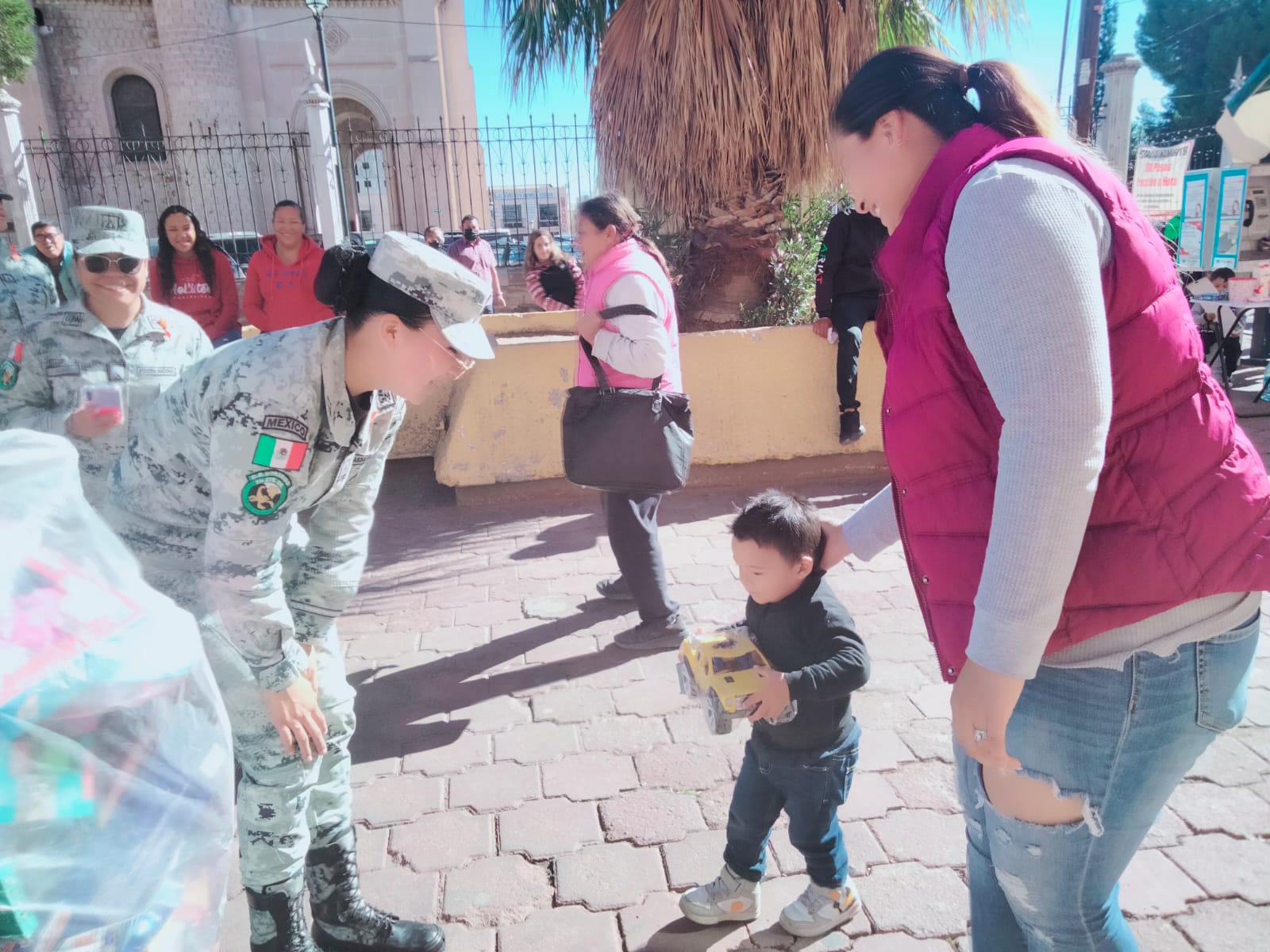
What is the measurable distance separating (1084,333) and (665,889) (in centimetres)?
184

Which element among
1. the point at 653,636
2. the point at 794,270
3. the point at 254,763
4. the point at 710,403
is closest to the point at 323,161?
the point at 794,270

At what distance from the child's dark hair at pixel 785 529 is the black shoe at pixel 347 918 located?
1.25 metres

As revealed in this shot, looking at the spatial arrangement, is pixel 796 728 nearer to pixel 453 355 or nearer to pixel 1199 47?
A: pixel 453 355

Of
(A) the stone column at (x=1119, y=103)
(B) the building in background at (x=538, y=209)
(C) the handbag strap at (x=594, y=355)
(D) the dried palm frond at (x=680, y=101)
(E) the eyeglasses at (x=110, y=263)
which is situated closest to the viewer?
(E) the eyeglasses at (x=110, y=263)

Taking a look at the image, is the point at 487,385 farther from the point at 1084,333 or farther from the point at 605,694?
the point at 1084,333

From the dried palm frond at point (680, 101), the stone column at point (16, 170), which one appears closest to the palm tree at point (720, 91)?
the dried palm frond at point (680, 101)

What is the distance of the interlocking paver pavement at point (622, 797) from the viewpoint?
2.15 meters

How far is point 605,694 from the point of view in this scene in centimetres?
327

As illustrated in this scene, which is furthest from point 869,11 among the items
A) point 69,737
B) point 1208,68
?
point 1208,68

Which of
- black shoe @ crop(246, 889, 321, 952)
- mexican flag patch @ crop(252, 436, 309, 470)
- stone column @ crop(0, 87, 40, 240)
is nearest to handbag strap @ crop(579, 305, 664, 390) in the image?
mexican flag patch @ crop(252, 436, 309, 470)

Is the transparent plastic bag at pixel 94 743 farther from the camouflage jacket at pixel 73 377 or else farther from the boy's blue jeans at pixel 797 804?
the camouflage jacket at pixel 73 377

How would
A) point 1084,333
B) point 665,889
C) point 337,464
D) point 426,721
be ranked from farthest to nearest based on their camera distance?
point 426,721, point 665,889, point 337,464, point 1084,333

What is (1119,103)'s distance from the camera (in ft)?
41.8

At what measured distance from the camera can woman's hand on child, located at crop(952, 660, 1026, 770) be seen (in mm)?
1127
